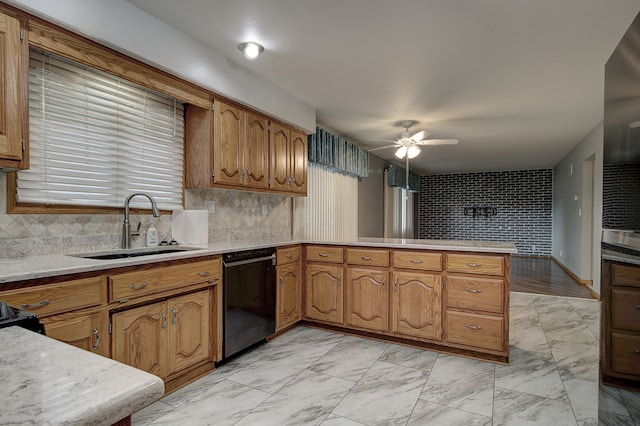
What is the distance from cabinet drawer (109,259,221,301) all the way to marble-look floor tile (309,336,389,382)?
1042mm

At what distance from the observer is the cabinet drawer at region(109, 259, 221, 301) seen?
1.86 metres

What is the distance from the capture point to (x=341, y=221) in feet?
17.2

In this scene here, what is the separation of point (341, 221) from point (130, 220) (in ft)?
10.6

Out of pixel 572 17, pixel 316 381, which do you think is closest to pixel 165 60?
pixel 316 381

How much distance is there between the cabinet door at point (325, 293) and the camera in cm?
333

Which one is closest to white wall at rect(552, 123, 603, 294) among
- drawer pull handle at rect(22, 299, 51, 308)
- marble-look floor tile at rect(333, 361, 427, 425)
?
marble-look floor tile at rect(333, 361, 427, 425)

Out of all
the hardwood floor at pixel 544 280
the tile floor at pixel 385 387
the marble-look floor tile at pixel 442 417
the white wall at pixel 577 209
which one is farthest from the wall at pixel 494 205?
the marble-look floor tile at pixel 442 417

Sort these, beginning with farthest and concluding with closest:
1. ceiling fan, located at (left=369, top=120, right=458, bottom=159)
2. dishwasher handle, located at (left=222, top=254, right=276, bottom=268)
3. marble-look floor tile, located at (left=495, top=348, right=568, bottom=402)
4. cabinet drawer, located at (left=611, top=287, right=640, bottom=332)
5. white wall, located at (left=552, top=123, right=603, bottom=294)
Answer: white wall, located at (left=552, top=123, right=603, bottom=294)
ceiling fan, located at (left=369, top=120, right=458, bottom=159)
dishwasher handle, located at (left=222, top=254, right=276, bottom=268)
marble-look floor tile, located at (left=495, top=348, right=568, bottom=402)
cabinet drawer, located at (left=611, top=287, right=640, bottom=332)

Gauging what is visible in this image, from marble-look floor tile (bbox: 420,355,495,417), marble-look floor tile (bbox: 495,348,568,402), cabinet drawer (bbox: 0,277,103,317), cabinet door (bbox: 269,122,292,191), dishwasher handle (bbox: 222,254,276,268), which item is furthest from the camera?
cabinet door (bbox: 269,122,292,191)

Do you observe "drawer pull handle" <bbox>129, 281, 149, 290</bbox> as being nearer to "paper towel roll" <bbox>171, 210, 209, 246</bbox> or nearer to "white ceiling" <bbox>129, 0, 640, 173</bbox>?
"paper towel roll" <bbox>171, 210, 209, 246</bbox>

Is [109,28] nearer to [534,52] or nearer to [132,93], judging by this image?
[132,93]

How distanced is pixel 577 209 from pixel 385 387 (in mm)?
5545

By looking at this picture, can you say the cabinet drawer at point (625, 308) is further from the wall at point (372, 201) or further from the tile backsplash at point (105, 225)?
the wall at point (372, 201)

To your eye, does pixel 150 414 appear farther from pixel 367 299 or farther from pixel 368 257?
pixel 368 257
